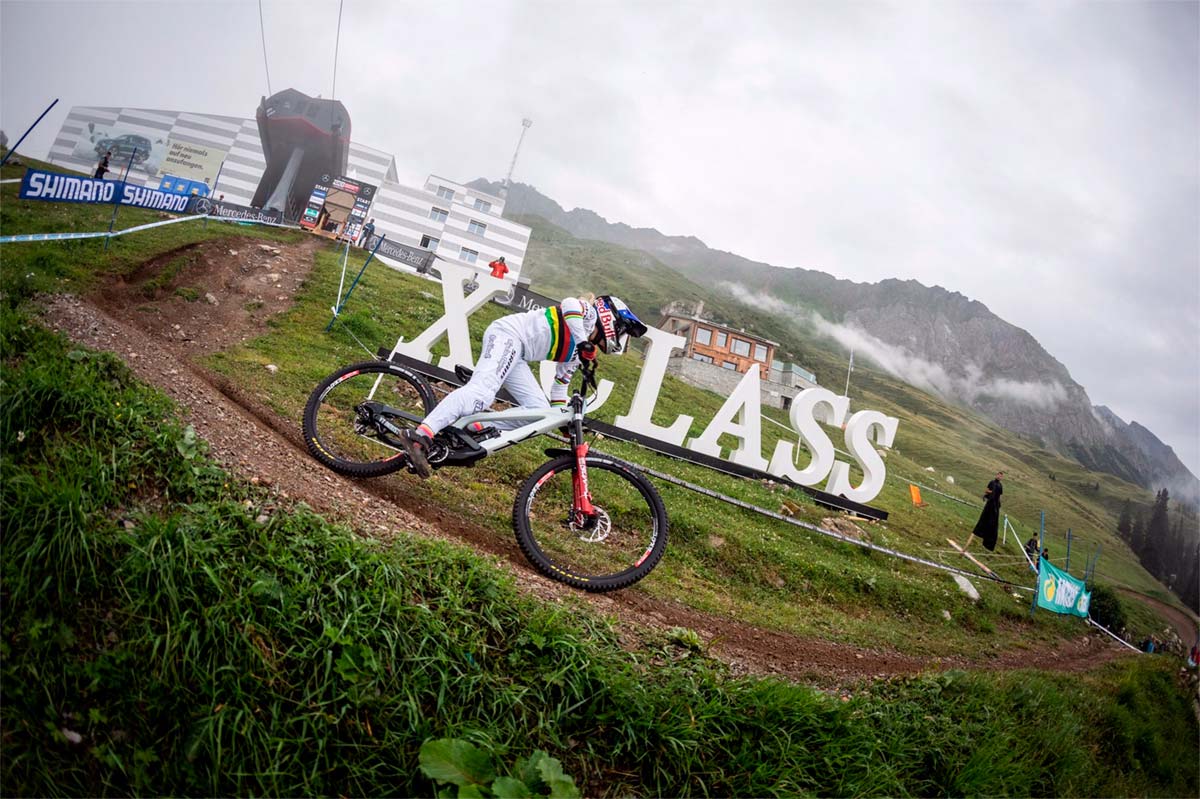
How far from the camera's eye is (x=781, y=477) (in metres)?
15.6

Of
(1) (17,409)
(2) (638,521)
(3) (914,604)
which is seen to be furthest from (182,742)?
(3) (914,604)

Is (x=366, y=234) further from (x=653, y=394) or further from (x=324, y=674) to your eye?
(x=324, y=674)

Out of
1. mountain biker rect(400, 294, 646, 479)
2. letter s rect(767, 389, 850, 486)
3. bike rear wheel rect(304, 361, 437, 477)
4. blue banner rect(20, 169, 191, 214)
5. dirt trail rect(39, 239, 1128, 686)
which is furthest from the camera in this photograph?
letter s rect(767, 389, 850, 486)

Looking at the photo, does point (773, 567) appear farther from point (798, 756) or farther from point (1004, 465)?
point (1004, 465)

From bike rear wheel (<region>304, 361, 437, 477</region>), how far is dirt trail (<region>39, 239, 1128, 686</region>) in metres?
0.27

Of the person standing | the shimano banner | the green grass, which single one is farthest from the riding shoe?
the shimano banner

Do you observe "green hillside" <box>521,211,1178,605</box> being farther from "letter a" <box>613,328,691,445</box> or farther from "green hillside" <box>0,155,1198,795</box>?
"green hillside" <box>0,155,1198,795</box>

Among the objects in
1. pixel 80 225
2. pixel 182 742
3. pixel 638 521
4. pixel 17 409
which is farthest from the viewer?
pixel 80 225

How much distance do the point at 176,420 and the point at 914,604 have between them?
13.2m

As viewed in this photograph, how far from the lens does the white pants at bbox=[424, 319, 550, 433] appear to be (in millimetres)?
5699

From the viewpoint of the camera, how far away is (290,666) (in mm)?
2807

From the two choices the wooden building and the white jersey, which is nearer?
the white jersey

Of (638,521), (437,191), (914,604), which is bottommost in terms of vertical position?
(914,604)

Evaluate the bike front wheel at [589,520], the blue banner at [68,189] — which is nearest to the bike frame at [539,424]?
the bike front wheel at [589,520]
